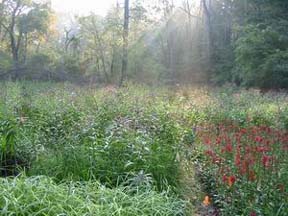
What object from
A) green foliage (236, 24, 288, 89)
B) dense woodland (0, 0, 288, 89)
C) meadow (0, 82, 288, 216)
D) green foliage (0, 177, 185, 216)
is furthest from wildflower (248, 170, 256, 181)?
green foliage (236, 24, 288, 89)

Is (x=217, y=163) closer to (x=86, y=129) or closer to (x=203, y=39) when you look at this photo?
(x=86, y=129)

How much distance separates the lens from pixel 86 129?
4844 mm

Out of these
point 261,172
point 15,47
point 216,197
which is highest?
point 15,47

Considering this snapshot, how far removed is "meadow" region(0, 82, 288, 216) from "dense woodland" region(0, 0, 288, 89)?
1155 centimetres

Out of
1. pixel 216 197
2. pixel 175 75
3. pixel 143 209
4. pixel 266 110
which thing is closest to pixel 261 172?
pixel 216 197

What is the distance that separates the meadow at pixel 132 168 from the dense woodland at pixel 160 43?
11.5 m

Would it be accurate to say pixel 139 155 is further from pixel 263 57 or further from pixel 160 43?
pixel 160 43

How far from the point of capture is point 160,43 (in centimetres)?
2706

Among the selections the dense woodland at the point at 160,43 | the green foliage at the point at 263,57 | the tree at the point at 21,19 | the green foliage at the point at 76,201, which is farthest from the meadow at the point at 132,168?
the tree at the point at 21,19

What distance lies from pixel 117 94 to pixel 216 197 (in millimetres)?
5828

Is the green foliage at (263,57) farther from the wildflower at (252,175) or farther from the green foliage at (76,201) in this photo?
the green foliage at (76,201)

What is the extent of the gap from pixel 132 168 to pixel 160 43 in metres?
23.7

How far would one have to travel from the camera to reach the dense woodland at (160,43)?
18.5 meters

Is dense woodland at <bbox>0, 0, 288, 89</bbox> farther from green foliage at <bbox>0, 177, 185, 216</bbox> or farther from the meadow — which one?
green foliage at <bbox>0, 177, 185, 216</bbox>
